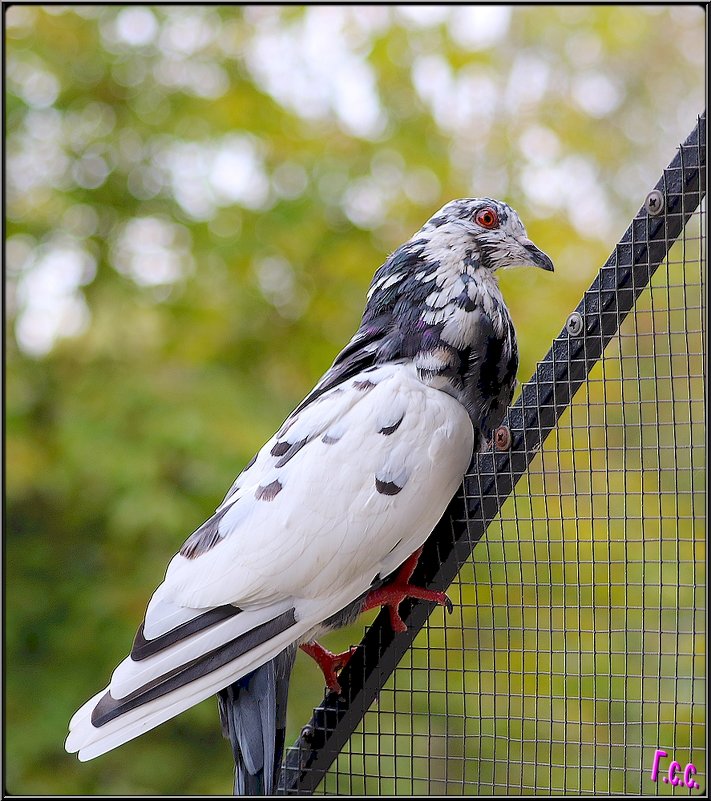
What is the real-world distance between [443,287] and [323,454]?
42 centimetres

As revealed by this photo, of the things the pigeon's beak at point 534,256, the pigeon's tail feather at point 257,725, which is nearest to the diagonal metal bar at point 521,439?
the pigeon's tail feather at point 257,725

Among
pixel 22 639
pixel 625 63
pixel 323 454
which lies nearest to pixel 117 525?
pixel 22 639

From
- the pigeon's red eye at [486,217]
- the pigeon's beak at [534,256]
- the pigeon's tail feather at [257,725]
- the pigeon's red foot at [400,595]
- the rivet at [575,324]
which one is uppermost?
the pigeon's red eye at [486,217]

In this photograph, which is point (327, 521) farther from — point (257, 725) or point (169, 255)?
point (169, 255)

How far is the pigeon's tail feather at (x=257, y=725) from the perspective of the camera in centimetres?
155

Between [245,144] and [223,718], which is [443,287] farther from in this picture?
[245,144]

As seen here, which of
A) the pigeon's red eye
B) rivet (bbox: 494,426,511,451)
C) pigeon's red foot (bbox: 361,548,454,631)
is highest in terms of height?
the pigeon's red eye

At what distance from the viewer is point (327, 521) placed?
1.56 metres

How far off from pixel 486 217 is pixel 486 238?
5cm

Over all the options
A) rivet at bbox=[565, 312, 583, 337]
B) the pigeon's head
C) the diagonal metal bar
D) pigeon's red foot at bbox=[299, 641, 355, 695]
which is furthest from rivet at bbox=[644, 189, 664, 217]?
pigeon's red foot at bbox=[299, 641, 355, 695]

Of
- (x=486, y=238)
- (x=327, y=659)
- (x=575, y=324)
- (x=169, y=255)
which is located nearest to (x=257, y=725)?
(x=327, y=659)

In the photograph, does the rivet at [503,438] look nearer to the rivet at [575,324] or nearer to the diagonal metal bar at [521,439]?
the diagonal metal bar at [521,439]

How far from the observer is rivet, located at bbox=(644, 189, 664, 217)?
1.37 meters

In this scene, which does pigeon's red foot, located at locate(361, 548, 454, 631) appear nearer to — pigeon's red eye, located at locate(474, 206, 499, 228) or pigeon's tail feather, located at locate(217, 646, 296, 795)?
pigeon's tail feather, located at locate(217, 646, 296, 795)
